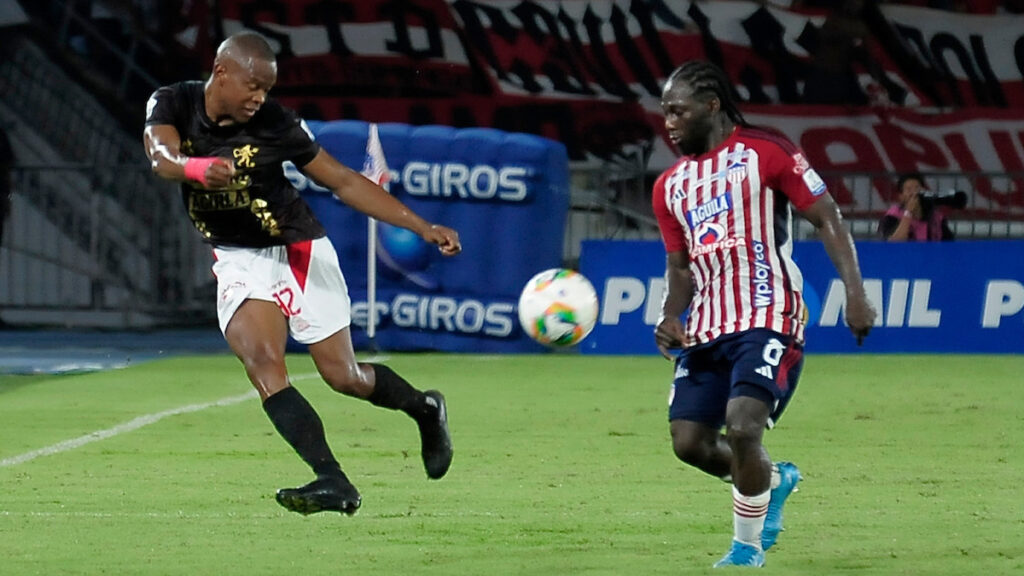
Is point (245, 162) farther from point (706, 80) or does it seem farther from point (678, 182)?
point (706, 80)

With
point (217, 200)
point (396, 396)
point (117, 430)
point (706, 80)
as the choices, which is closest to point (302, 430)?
point (396, 396)

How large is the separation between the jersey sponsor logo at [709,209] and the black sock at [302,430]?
1616mm

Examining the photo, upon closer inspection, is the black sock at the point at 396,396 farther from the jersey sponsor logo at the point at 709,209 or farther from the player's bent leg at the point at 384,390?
the jersey sponsor logo at the point at 709,209

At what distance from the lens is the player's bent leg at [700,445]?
20.9 feet

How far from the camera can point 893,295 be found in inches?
616

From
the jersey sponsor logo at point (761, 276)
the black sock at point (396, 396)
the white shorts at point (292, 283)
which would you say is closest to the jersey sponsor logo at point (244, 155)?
the white shorts at point (292, 283)

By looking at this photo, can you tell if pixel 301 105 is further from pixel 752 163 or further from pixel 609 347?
pixel 752 163

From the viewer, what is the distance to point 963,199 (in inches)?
613

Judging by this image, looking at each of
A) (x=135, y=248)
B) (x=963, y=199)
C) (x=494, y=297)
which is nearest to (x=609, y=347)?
(x=494, y=297)

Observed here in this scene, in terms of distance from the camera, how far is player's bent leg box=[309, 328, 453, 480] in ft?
23.7

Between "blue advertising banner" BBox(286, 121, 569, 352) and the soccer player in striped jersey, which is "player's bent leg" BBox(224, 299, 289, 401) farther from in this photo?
"blue advertising banner" BBox(286, 121, 569, 352)

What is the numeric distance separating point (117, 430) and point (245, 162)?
171 inches

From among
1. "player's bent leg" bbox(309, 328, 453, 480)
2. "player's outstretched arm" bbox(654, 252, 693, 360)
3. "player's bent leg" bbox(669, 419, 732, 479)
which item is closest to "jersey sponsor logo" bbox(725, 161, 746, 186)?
"player's outstretched arm" bbox(654, 252, 693, 360)

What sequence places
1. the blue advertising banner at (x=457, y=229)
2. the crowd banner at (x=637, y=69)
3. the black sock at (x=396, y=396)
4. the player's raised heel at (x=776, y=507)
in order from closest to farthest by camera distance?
the player's raised heel at (x=776, y=507) < the black sock at (x=396, y=396) < the blue advertising banner at (x=457, y=229) < the crowd banner at (x=637, y=69)
